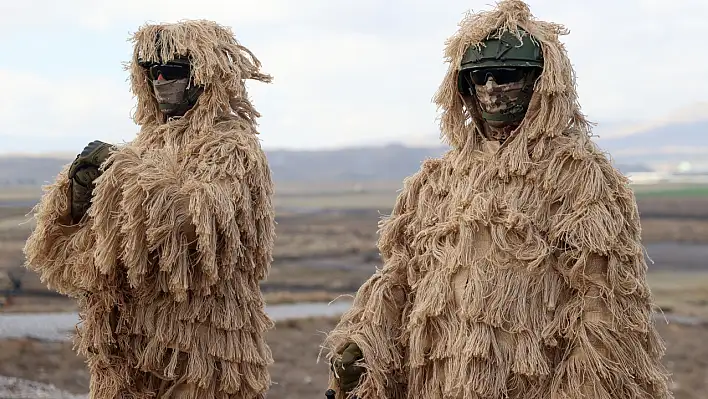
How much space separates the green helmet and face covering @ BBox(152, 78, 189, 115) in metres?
1.09

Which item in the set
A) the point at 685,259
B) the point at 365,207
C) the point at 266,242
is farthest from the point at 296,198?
the point at 266,242

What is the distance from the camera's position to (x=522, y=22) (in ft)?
7.76

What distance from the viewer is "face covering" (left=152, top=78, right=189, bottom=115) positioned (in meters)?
2.92

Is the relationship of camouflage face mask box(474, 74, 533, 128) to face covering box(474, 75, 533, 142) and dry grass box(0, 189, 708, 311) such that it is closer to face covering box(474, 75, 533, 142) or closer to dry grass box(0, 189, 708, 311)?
face covering box(474, 75, 533, 142)

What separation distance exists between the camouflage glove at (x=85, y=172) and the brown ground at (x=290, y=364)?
3.52m

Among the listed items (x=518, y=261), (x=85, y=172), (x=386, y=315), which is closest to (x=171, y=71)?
(x=85, y=172)

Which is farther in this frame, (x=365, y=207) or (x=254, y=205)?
(x=365, y=207)

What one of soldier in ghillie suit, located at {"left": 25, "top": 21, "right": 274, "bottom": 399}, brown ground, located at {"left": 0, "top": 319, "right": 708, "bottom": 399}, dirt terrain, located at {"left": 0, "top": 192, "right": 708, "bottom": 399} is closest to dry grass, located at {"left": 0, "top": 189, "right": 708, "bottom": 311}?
dirt terrain, located at {"left": 0, "top": 192, "right": 708, "bottom": 399}

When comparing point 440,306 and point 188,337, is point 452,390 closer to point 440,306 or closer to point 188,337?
point 440,306

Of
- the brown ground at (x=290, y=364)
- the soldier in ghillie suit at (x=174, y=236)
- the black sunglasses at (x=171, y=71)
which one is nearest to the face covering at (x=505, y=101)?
the soldier in ghillie suit at (x=174, y=236)

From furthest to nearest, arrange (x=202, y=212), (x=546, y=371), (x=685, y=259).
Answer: (x=685, y=259)
(x=202, y=212)
(x=546, y=371)

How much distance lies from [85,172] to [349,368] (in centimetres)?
107

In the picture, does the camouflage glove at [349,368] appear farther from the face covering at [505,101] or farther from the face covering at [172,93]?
the face covering at [172,93]

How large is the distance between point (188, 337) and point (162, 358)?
0.13 metres
